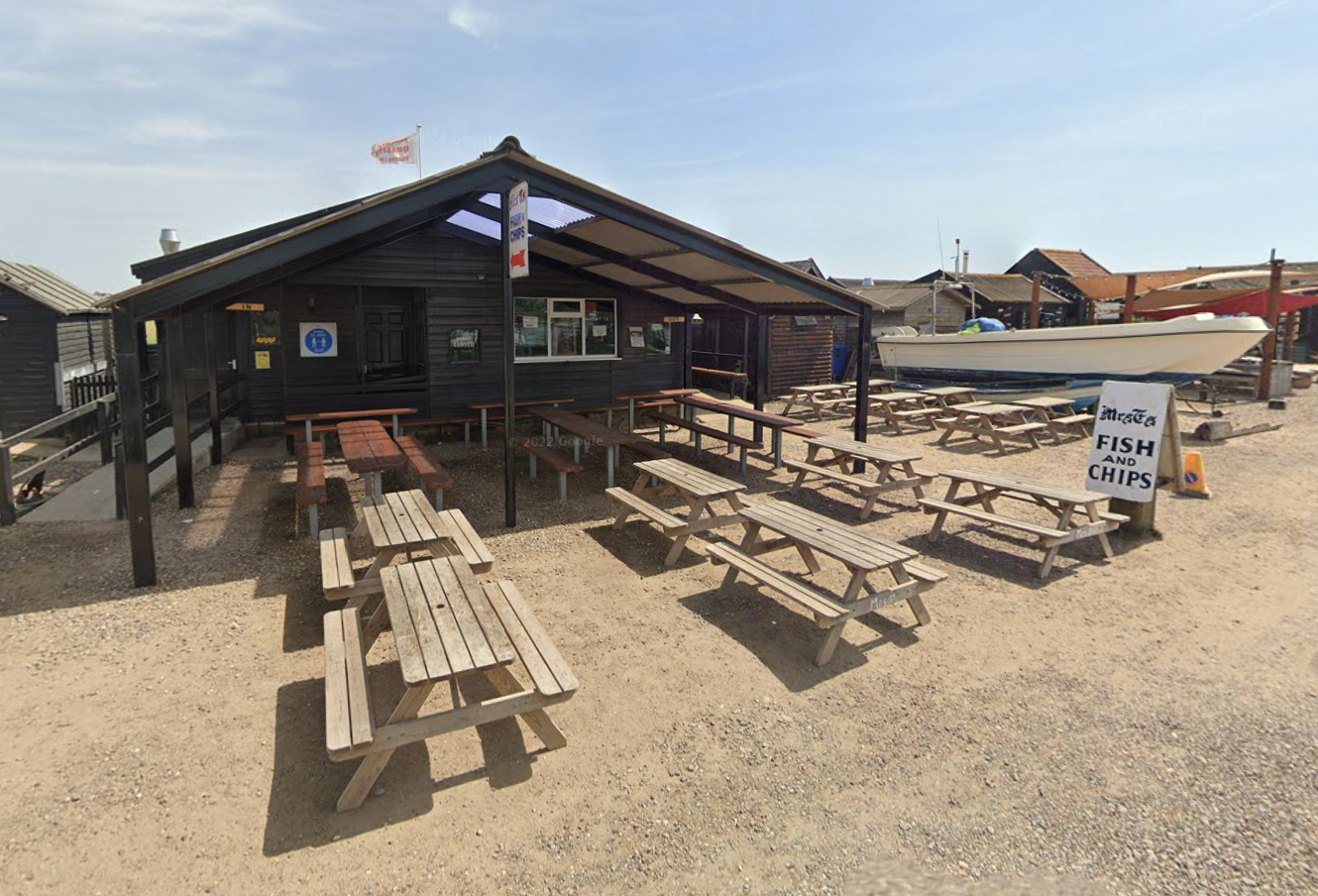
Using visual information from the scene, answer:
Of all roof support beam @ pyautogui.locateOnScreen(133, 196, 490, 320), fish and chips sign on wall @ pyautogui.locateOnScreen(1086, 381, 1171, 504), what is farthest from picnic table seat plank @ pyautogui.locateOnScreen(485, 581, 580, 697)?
fish and chips sign on wall @ pyautogui.locateOnScreen(1086, 381, 1171, 504)

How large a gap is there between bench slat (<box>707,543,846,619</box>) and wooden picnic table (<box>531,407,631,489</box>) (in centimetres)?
286

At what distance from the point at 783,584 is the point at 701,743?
1.52 metres

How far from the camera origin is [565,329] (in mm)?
12367

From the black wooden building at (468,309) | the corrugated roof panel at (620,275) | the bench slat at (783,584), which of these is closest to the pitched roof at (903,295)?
the black wooden building at (468,309)

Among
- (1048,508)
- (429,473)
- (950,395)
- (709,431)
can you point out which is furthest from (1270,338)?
(429,473)

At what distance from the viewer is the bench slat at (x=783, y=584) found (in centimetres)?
438

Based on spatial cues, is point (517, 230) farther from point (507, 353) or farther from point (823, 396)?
point (823, 396)

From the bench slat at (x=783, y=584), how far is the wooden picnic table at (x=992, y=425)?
777 cm

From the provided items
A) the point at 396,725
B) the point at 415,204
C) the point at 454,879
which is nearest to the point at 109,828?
the point at 396,725

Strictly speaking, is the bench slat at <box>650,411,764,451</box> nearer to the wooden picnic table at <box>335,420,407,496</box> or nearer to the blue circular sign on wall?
the wooden picnic table at <box>335,420,407,496</box>

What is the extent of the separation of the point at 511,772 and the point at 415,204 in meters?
4.91

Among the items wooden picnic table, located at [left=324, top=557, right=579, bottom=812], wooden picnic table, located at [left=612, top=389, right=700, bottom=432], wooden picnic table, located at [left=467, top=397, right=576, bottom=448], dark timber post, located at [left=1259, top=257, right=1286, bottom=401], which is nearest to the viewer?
wooden picnic table, located at [left=324, top=557, right=579, bottom=812]

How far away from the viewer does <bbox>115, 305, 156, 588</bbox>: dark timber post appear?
199 inches

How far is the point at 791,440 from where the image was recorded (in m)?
12.5
